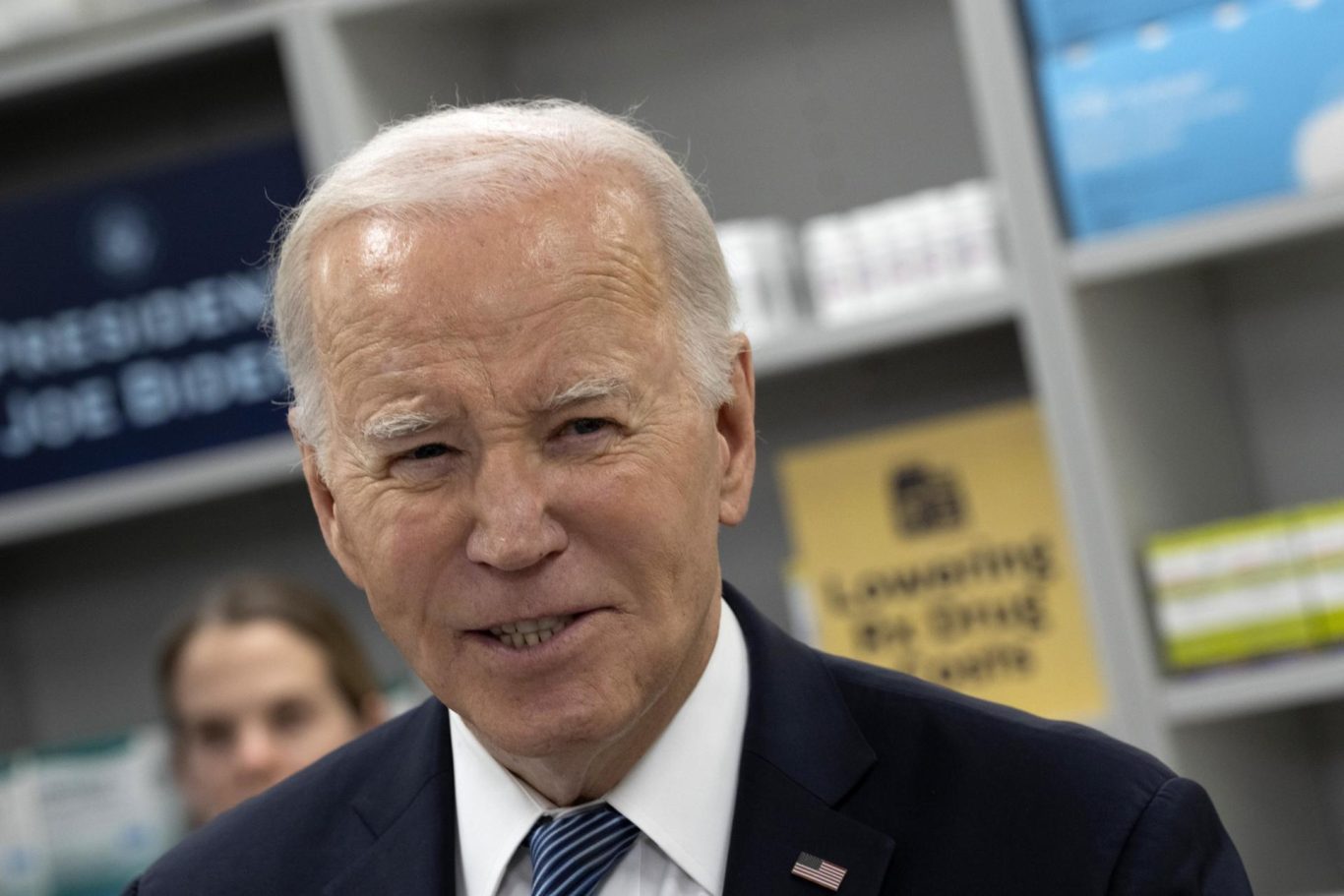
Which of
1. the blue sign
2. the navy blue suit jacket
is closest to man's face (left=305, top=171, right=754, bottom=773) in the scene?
the navy blue suit jacket

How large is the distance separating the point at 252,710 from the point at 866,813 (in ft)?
4.92

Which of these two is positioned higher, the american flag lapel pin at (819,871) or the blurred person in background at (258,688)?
the american flag lapel pin at (819,871)

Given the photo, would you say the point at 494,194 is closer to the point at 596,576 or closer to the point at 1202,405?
the point at 596,576

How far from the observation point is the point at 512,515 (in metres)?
1.07

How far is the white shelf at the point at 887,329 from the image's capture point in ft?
8.02

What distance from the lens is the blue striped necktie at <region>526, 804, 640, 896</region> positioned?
1147 millimetres

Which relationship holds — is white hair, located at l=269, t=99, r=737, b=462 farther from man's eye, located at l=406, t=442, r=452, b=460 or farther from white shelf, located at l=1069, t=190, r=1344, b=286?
white shelf, located at l=1069, t=190, r=1344, b=286

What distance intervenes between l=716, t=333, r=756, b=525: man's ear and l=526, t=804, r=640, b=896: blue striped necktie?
0.20 meters

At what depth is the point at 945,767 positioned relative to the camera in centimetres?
115

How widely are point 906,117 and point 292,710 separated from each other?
1.23 metres

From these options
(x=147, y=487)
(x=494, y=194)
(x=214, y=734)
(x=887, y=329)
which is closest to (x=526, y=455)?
(x=494, y=194)

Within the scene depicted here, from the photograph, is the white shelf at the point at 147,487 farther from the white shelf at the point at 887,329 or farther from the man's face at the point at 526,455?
the man's face at the point at 526,455

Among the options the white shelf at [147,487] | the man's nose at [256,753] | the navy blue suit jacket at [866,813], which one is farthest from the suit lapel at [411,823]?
the white shelf at [147,487]

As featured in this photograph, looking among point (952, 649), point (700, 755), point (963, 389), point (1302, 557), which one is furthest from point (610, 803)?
point (963, 389)
